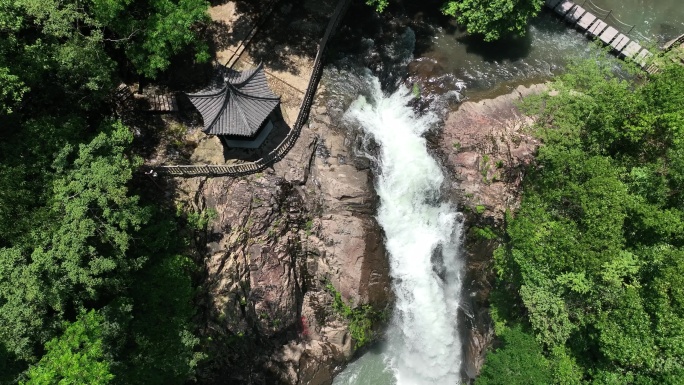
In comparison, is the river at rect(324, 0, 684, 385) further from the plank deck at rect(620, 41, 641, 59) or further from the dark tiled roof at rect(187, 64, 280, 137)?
the dark tiled roof at rect(187, 64, 280, 137)

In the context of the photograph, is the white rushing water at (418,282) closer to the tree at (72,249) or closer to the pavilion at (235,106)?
the pavilion at (235,106)

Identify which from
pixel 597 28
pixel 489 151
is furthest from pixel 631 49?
pixel 489 151

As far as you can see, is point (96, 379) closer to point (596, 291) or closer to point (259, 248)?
point (259, 248)

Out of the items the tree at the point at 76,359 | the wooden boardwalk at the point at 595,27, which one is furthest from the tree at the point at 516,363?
the wooden boardwalk at the point at 595,27

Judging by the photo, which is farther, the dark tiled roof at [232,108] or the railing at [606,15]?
the railing at [606,15]

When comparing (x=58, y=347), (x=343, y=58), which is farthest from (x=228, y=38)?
(x=58, y=347)

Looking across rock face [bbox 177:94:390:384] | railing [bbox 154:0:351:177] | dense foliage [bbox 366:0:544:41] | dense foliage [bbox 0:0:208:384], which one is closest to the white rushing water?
rock face [bbox 177:94:390:384]
